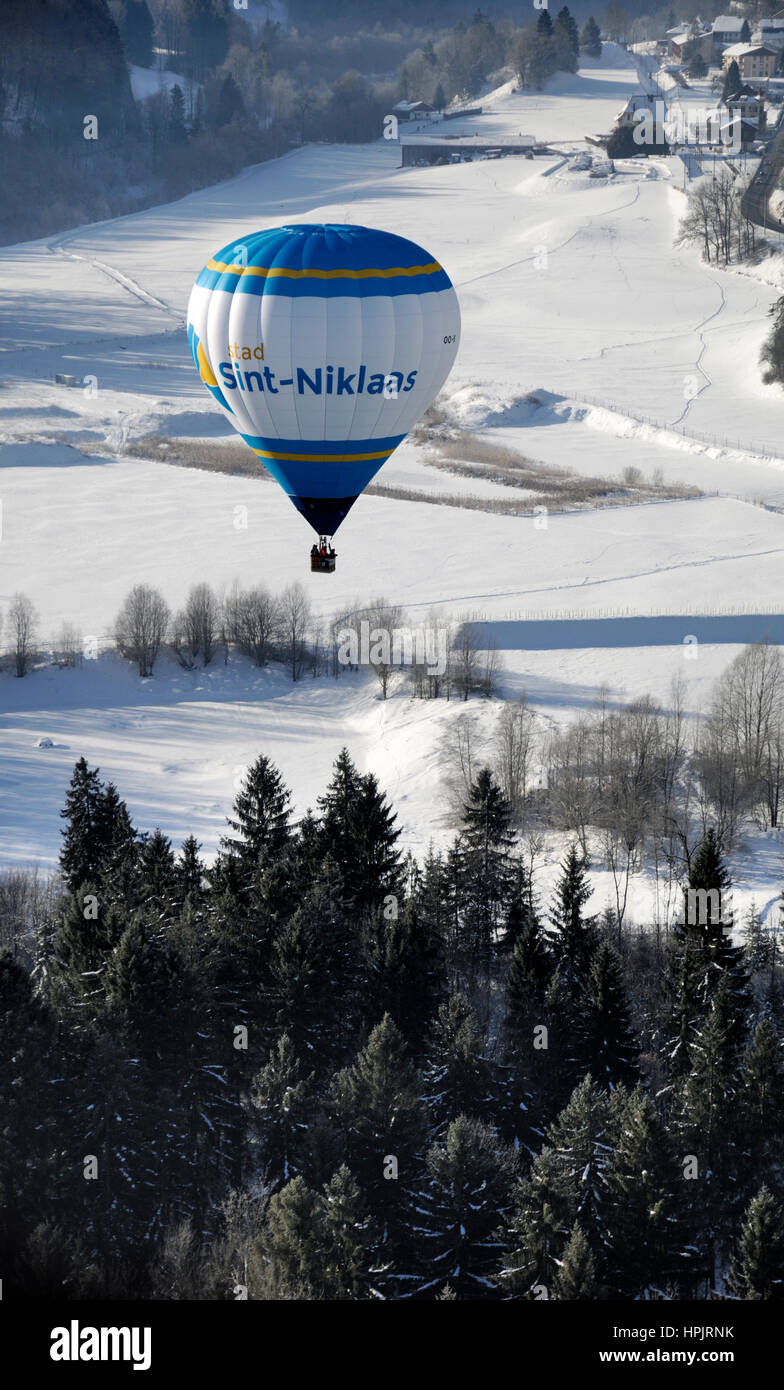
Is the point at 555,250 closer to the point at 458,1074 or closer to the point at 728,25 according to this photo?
the point at 728,25

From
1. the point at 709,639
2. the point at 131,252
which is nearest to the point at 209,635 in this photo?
the point at 709,639

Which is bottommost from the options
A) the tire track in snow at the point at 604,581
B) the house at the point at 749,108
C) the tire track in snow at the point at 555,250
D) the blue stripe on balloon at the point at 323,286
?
the tire track in snow at the point at 604,581

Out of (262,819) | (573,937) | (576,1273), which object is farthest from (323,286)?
(576,1273)

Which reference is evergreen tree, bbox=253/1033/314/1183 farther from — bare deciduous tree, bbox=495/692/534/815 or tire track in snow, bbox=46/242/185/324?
tire track in snow, bbox=46/242/185/324

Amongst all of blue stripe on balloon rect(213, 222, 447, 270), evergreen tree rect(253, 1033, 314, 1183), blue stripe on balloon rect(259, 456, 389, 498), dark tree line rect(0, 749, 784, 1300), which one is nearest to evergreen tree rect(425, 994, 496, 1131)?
dark tree line rect(0, 749, 784, 1300)

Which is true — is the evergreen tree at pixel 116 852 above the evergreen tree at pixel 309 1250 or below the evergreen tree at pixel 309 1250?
above

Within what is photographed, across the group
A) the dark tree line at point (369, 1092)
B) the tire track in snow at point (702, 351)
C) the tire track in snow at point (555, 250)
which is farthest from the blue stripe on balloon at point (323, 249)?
the tire track in snow at point (555, 250)

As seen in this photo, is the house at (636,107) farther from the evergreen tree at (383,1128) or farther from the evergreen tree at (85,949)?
the evergreen tree at (383,1128)
